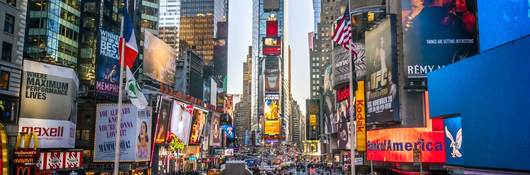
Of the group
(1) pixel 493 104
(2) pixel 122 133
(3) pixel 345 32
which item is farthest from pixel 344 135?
(3) pixel 345 32

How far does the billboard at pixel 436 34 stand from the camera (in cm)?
4825

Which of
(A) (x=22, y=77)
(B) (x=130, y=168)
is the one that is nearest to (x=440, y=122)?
(B) (x=130, y=168)

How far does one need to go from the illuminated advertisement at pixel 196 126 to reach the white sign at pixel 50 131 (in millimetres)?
32501

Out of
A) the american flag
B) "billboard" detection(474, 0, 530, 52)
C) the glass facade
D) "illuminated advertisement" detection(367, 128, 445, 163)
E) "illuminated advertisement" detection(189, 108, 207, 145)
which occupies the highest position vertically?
the glass facade

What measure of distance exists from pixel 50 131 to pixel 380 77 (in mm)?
33314

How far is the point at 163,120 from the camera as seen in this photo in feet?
203

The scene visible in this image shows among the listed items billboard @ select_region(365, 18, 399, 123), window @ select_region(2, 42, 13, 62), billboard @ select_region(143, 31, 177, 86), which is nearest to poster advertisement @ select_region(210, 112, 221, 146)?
billboard @ select_region(143, 31, 177, 86)

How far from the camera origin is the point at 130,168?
53531 mm

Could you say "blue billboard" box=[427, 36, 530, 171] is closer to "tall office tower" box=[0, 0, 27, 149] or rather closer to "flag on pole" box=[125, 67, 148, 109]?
"flag on pole" box=[125, 67, 148, 109]

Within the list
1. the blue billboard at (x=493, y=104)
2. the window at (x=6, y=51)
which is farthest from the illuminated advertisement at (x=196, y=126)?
the blue billboard at (x=493, y=104)

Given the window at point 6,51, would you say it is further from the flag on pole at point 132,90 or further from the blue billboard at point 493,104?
the blue billboard at point 493,104

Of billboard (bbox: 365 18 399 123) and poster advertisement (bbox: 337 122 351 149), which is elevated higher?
billboard (bbox: 365 18 399 123)

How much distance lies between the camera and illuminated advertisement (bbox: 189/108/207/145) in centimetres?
7764

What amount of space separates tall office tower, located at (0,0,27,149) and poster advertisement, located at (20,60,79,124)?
2.73m
